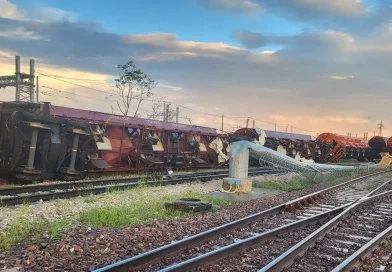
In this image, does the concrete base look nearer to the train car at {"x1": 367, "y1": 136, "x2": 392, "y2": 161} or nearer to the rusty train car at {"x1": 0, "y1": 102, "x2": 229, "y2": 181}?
the rusty train car at {"x1": 0, "y1": 102, "x2": 229, "y2": 181}

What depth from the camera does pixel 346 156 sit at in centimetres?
3919

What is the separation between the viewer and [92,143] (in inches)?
583

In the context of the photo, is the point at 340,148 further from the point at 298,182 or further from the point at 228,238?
the point at 228,238

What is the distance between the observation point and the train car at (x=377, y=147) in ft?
132

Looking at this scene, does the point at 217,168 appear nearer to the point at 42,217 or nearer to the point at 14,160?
the point at 14,160

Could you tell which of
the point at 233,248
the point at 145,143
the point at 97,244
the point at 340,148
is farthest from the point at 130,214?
the point at 340,148

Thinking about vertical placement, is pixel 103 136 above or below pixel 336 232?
above

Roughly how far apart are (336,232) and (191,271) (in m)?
3.59

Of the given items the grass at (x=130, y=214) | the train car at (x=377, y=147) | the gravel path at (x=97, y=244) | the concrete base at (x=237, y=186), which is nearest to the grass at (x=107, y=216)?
the grass at (x=130, y=214)

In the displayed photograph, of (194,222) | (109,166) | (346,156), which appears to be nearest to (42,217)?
(194,222)

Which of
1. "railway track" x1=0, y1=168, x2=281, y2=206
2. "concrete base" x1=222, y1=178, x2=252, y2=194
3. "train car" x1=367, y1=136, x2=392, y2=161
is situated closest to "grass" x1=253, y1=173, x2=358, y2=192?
"concrete base" x1=222, y1=178, x2=252, y2=194

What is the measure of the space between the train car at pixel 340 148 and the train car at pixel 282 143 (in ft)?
5.91

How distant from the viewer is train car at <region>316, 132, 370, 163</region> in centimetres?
3434

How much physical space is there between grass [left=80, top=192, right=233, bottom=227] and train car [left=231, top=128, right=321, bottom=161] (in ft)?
43.2
